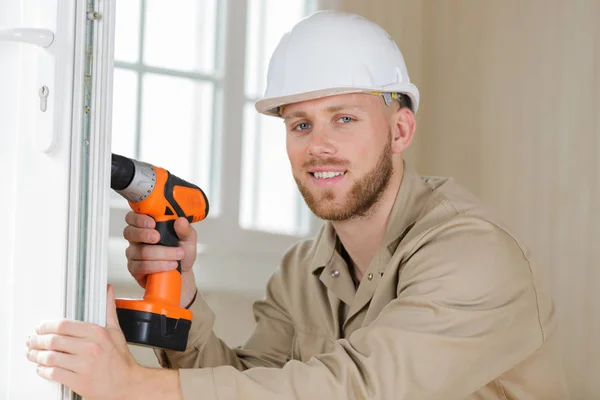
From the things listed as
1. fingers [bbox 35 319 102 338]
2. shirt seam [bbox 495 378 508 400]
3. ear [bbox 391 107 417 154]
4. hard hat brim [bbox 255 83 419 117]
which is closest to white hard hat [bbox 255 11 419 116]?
hard hat brim [bbox 255 83 419 117]

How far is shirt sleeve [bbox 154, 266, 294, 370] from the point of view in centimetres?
210

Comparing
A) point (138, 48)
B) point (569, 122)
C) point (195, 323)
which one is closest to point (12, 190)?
point (195, 323)

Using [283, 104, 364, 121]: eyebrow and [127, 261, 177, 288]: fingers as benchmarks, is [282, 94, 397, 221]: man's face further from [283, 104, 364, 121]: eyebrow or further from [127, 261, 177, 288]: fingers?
[127, 261, 177, 288]: fingers

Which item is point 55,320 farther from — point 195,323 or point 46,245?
point 195,323

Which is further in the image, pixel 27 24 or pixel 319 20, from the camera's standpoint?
pixel 319 20

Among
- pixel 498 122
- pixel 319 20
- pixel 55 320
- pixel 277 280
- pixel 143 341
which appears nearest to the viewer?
pixel 55 320

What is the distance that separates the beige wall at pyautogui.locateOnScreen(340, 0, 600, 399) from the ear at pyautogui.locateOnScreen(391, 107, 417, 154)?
114 centimetres

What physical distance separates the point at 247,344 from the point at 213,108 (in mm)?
1015

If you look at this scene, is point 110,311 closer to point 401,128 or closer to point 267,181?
point 401,128

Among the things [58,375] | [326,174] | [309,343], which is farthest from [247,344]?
[58,375]

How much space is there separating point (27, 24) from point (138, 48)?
163 centimetres

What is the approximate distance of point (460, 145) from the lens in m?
3.59

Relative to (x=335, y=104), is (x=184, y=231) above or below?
below

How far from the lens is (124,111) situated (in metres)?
2.88
